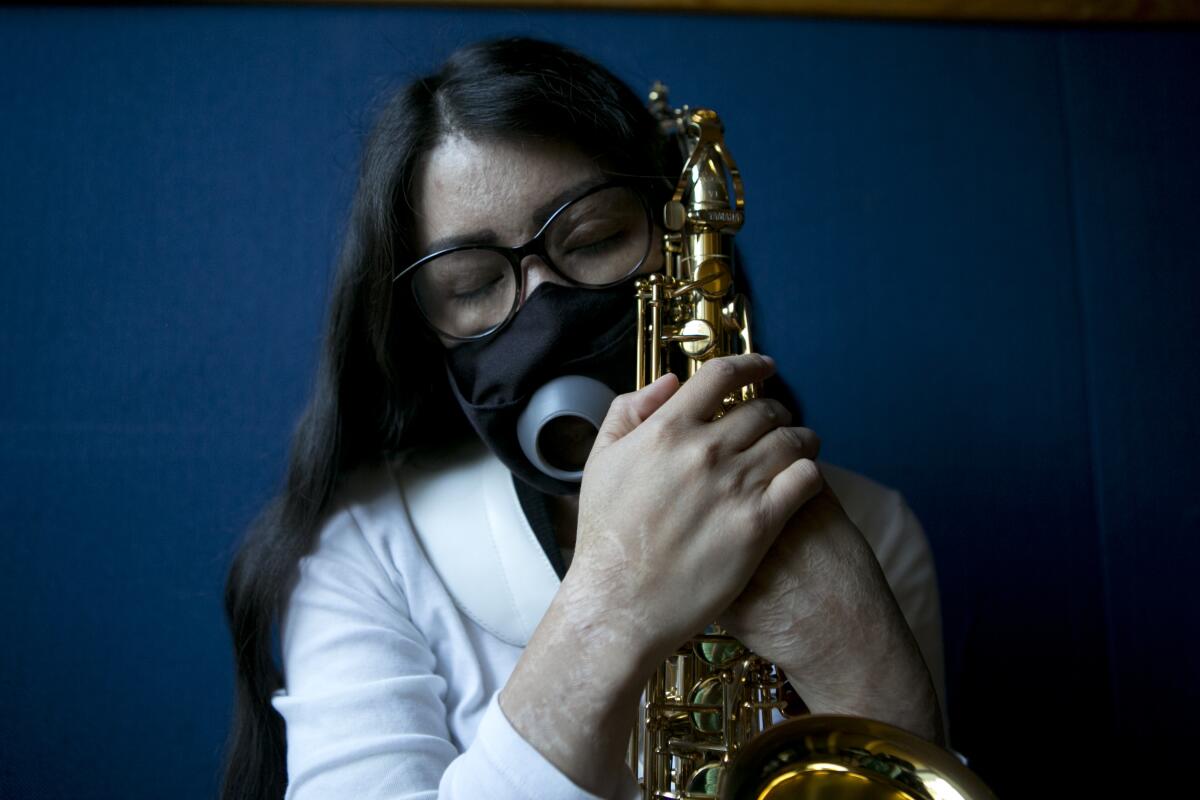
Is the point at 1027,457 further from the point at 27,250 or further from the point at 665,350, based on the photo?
the point at 27,250

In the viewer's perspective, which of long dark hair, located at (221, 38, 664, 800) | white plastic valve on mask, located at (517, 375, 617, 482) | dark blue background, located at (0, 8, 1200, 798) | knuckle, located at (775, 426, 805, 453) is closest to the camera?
knuckle, located at (775, 426, 805, 453)

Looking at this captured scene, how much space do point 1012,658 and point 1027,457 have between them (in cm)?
43

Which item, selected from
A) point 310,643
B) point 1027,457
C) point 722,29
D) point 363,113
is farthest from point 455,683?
point 722,29

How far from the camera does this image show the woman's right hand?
86 cm

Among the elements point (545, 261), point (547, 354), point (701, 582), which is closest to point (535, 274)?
point (545, 261)

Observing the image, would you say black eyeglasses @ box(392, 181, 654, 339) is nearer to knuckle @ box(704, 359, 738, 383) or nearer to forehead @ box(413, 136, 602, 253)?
forehead @ box(413, 136, 602, 253)

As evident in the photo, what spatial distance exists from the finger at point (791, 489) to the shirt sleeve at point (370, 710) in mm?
367

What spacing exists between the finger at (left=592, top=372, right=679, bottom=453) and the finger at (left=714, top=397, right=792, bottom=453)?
0.26 ft

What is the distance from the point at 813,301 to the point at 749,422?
33.2 inches

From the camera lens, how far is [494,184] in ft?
3.77

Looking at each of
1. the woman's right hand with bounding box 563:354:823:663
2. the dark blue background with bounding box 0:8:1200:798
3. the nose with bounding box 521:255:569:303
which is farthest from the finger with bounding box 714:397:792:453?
the dark blue background with bounding box 0:8:1200:798

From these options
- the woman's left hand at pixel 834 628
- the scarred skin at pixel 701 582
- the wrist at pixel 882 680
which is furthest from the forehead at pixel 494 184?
the wrist at pixel 882 680

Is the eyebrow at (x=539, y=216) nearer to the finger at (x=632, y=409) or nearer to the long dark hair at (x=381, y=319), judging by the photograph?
the long dark hair at (x=381, y=319)

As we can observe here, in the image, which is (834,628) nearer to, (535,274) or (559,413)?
(559,413)
